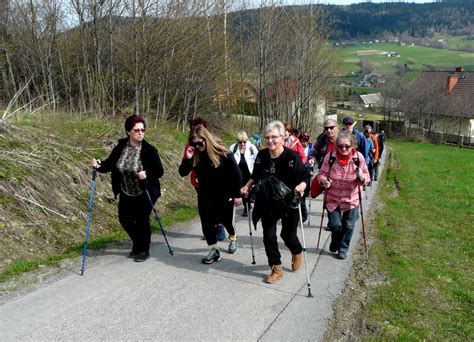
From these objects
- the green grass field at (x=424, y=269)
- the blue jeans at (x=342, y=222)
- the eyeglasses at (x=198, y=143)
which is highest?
the eyeglasses at (x=198, y=143)

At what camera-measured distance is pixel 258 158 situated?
18.6 feet

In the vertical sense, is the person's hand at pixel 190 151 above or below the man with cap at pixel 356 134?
above

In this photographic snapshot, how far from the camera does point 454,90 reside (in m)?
61.3

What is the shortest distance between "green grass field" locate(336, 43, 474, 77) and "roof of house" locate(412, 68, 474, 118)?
131ft

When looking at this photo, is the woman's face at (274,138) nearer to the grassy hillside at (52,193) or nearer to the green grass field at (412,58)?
the grassy hillside at (52,193)

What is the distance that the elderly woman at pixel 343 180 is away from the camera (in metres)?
6.33

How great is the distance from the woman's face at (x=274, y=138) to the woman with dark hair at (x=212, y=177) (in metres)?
0.75

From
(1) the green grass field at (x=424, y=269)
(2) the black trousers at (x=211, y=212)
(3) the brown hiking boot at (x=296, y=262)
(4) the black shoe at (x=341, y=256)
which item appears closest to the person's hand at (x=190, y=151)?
(2) the black trousers at (x=211, y=212)

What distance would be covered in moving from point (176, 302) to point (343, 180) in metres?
2.99

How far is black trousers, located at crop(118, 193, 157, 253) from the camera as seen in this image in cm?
612

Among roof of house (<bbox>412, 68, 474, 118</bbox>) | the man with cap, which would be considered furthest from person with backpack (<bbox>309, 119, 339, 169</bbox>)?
roof of house (<bbox>412, 68, 474, 118</bbox>)

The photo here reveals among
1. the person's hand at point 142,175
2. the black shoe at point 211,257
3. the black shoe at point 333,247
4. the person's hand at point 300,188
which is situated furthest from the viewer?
the black shoe at point 333,247

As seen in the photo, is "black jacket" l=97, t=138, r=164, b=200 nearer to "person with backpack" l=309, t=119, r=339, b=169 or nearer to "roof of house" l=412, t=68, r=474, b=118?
"person with backpack" l=309, t=119, r=339, b=169

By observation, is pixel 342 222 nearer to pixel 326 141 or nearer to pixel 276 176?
pixel 276 176
